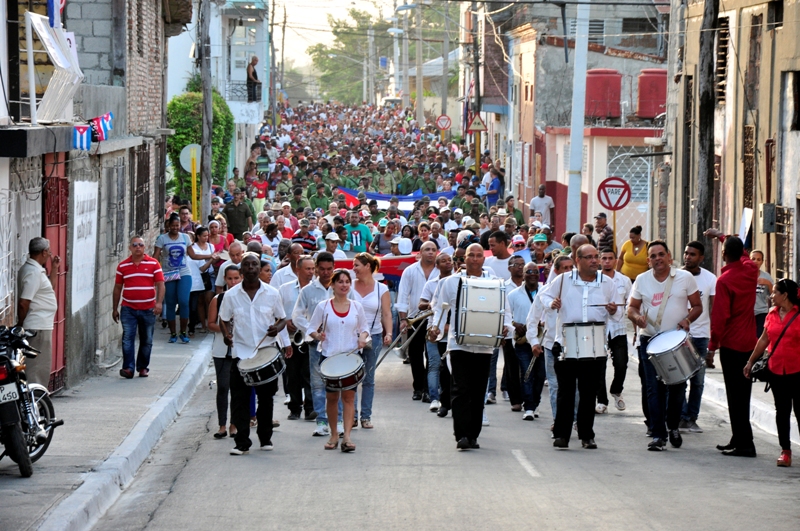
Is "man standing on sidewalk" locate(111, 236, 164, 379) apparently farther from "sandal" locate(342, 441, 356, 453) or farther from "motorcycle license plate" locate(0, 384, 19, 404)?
"motorcycle license plate" locate(0, 384, 19, 404)

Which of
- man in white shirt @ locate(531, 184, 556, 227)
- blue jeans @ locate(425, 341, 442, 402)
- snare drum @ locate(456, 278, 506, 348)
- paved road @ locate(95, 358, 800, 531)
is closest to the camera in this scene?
Result: paved road @ locate(95, 358, 800, 531)

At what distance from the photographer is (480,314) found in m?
11.3

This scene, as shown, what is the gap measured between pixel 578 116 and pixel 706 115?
7510 millimetres

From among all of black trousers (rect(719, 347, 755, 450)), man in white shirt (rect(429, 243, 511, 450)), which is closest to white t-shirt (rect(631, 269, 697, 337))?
black trousers (rect(719, 347, 755, 450))

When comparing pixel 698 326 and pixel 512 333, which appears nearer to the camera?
pixel 698 326

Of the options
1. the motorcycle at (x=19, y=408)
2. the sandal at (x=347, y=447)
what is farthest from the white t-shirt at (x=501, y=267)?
the motorcycle at (x=19, y=408)

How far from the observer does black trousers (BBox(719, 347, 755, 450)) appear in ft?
37.9

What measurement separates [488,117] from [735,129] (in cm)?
4138

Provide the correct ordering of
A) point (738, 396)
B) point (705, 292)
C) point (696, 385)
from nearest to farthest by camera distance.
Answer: point (738, 396) → point (705, 292) → point (696, 385)

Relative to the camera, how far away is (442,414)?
45.1ft

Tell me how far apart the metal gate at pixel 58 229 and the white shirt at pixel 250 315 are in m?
3.59

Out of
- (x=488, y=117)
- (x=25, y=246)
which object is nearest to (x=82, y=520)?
(x=25, y=246)

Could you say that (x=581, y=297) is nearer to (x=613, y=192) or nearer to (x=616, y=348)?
(x=616, y=348)

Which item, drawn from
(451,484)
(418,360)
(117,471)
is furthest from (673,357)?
(117,471)
